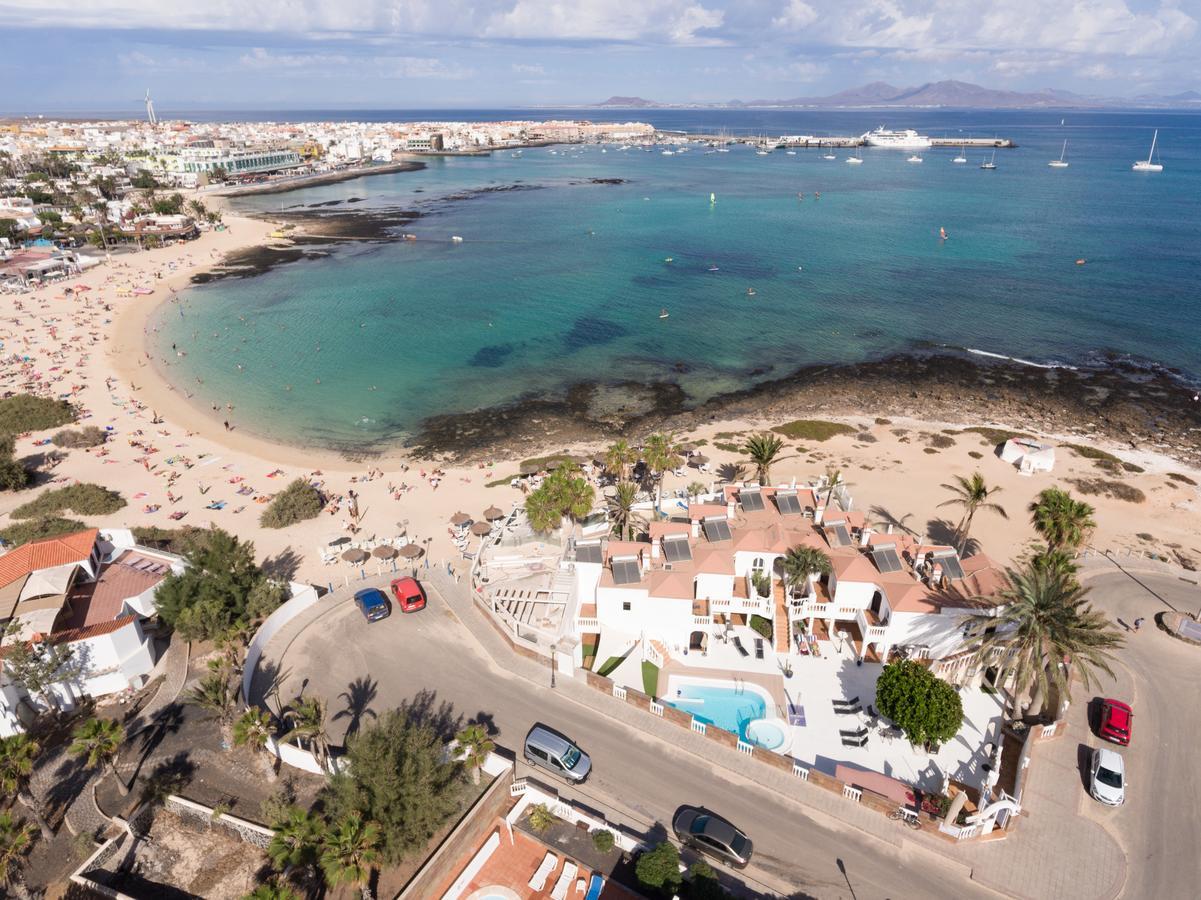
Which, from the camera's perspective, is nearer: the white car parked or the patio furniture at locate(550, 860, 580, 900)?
the patio furniture at locate(550, 860, 580, 900)

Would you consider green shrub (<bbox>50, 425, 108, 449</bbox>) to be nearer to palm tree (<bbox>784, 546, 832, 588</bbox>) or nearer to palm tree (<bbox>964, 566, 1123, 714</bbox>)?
palm tree (<bbox>784, 546, 832, 588</bbox>)

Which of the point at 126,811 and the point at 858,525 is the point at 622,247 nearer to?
the point at 858,525

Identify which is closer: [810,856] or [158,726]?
[810,856]

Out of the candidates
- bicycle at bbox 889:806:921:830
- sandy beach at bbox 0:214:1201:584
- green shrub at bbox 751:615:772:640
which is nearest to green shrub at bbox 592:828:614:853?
bicycle at bbox 889:806:921:830

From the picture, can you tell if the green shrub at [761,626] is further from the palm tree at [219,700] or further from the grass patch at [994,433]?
the grass patch at [994,433]

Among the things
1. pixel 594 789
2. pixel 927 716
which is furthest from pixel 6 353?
pixel 927 716

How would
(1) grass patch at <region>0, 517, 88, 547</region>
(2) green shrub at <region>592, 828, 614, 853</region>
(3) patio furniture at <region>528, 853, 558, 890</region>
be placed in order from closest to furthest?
(3) patio furniture at <region>528, 853, 558, 890</region> < (2) green shrub at <region>592, 828, 614, 853</region> < (1) grass patch at <region>0, 517, 88, 547</region>

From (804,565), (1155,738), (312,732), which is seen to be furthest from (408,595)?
(1155,738)
